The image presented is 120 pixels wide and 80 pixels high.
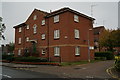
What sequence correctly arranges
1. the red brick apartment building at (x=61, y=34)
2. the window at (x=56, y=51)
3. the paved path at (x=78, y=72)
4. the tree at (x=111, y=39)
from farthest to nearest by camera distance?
the tree at (x=111, y=39) < the window at (x=56, y=51) < the red brick apartment building at (x=61, y=34) < the paved path at (x=78, y=72)

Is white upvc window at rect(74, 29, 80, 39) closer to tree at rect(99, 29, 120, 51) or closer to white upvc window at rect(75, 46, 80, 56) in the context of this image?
white upvc window at rect(75, 46, 80, 56)

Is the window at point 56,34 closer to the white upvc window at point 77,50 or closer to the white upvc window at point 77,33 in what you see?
the white upvc window at point 77,33

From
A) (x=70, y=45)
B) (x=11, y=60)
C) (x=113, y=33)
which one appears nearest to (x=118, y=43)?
(x=113, y=33)

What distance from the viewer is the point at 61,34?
2606 cm

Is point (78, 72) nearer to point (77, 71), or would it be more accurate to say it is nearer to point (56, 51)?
point (77, 71)

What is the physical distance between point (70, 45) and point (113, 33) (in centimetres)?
2201

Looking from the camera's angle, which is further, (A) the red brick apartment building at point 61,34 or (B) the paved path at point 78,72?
(A) the red brick apartment building at point 61,34

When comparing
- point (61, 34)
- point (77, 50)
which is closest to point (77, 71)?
point (77, 50)

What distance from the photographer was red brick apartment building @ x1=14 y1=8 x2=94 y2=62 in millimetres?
25391

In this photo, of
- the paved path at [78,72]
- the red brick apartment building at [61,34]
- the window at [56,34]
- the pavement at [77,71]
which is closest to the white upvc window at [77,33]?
the red brick apartment building at [61,34]

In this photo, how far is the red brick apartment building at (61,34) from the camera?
25.4 metres

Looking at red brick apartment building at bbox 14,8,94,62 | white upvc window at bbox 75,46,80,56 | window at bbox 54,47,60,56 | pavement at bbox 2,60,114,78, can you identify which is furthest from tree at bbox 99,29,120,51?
pavement at bbox 2,60,114,78

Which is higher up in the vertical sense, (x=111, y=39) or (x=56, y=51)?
(x=111, y=39)

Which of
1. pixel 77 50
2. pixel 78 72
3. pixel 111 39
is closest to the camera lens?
pixel 78 72
